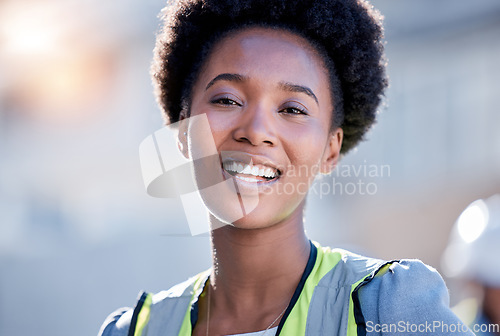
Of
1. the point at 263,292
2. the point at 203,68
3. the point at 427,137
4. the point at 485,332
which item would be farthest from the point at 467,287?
the point at 427,137

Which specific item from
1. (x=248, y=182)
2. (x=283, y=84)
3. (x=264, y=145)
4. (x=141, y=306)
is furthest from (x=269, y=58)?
(x=141, y=306)

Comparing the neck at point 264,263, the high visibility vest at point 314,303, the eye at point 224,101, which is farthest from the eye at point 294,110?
the high visibility vest at point 314,303

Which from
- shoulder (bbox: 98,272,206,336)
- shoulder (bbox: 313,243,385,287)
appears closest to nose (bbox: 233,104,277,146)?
shoulder (bbox: 313,243,385,287)

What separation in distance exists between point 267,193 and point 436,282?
63 centimetres

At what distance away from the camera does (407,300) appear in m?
1.80

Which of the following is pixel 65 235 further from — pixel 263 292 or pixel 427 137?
pixel 427 137

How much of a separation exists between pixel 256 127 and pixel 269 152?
0.10 m

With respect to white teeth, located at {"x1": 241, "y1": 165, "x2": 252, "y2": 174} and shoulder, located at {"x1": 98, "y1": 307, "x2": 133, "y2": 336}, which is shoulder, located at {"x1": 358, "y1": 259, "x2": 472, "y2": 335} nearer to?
white teeth, located at {"x1": 241, "y1": 165, "x2": 252, "y2": 174}

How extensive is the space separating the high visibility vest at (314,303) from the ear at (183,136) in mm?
497

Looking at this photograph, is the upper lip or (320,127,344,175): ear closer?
the upper lip

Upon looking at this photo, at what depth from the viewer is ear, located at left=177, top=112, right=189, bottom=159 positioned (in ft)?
8.25

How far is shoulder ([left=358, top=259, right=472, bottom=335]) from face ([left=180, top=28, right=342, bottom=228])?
1.52ft

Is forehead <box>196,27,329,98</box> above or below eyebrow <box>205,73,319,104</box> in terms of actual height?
above

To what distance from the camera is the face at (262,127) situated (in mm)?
2164
